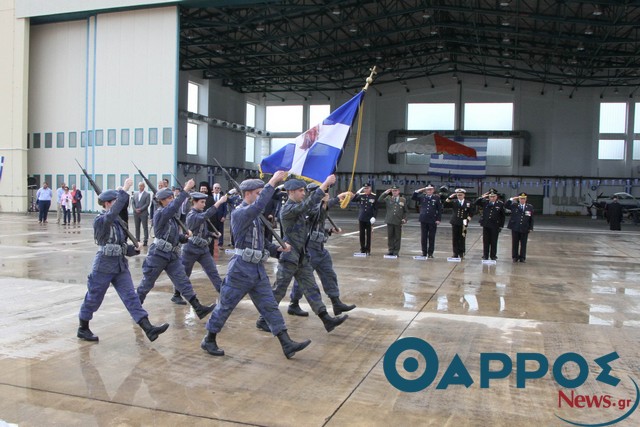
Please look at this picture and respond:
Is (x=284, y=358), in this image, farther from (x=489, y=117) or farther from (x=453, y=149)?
(x=489, y=117)

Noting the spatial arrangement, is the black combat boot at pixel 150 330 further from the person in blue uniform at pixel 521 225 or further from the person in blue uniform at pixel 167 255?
the person in blue uniform at pixel 521 225

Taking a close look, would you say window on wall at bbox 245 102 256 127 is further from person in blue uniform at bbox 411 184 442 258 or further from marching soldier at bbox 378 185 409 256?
person in blue uniform at bbox 411 184 442 258

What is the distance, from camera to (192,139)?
132ft

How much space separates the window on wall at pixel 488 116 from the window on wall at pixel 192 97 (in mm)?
20331

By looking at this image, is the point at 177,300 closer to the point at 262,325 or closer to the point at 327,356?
the point at 262,325

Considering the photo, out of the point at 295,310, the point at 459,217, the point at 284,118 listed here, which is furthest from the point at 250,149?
the point at 295,310

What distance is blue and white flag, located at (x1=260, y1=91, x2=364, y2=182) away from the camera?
8.49 metres

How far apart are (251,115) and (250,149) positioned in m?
3.03

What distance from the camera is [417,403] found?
417 cm

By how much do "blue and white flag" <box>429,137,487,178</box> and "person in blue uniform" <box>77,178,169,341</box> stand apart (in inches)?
1365

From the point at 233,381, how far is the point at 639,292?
24.7 feet

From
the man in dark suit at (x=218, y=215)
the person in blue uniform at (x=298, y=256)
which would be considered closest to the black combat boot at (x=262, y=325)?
the person in blue uniform at (x=298, y=256)

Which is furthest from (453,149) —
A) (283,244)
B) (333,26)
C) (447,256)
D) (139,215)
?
(283,244)

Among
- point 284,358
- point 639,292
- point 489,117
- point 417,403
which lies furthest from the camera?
point 489,117
